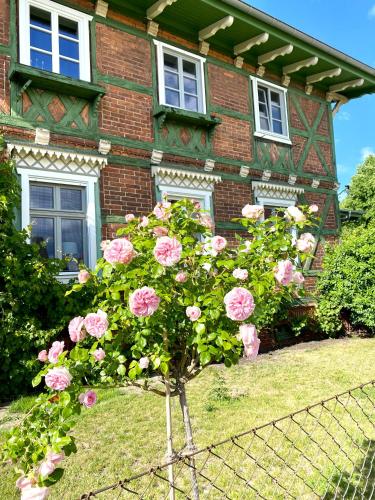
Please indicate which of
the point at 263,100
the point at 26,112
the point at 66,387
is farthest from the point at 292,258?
the point at 263,100

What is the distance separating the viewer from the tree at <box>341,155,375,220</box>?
23141 millimetres

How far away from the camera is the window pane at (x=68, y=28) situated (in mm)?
7379

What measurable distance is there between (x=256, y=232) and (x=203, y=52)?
301 inches

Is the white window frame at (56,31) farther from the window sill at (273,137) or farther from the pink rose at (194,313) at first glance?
the pink rose at (194,313)

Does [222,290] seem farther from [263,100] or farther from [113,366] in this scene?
[263,100]

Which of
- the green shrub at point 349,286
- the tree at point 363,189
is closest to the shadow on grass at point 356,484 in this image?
the green shrub at point 349,286

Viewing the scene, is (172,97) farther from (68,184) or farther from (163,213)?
(163,213)

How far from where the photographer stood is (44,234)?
22.5ft

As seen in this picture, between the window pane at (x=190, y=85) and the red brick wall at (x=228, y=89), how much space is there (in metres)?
0.34

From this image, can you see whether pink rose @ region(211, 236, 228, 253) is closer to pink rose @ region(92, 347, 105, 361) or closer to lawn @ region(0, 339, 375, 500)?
pink rose @ region(92, 347, 105, 361)

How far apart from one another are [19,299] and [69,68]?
411 centimetres

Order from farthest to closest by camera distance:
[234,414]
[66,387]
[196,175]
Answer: [196,175] < [234,414] < [66,387]

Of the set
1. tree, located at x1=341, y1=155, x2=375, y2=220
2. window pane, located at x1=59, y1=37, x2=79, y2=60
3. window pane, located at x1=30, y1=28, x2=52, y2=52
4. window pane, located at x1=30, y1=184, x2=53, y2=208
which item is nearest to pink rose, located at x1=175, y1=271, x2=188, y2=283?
→ window pane, located at x1=30, y1=184, x2=53, y2=208

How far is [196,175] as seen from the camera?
8.46 meters
